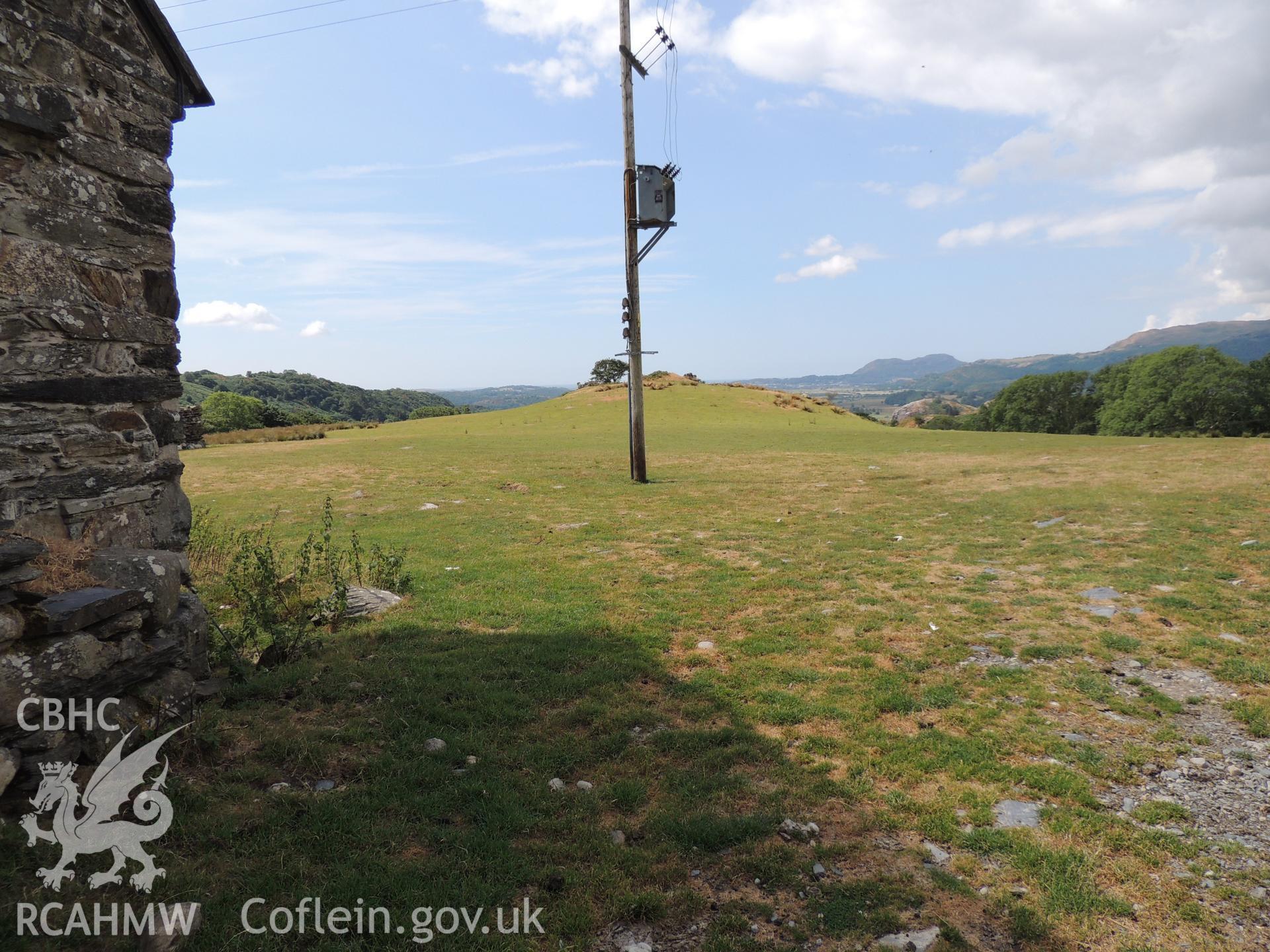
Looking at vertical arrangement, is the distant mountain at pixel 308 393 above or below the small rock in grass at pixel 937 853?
above

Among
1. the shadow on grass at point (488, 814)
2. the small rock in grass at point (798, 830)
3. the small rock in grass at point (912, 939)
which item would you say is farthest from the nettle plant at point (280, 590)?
the small rock in grass at point (912, 939)

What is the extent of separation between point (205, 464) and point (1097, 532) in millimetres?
28927

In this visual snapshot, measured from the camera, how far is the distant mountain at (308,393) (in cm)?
14338

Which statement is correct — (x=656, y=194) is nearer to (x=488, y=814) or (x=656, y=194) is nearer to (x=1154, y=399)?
(x=488, y=814)

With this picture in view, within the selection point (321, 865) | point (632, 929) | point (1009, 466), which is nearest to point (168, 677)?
point (321, 865)

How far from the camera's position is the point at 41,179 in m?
4.68

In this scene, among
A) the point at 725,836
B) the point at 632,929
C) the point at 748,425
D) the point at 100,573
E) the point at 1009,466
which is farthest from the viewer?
the point at 748,425

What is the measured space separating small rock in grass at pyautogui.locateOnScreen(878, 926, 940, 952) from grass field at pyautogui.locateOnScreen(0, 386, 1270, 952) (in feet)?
0.26

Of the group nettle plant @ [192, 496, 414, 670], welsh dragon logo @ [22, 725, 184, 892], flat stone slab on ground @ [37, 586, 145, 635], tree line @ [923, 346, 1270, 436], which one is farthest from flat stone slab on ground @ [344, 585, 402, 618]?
tree line @ [923, 346, 1270, 436]

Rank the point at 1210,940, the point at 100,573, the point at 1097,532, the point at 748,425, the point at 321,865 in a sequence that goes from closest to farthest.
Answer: the point at 1210,940, the point at 321,865, the point at 100,573, the point at 1097,532, the point at 748,425

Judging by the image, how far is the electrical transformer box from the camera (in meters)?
17.5

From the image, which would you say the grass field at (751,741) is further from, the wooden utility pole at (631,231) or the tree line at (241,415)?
the tree line at (241,415)

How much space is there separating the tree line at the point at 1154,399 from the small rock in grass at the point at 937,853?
178 feet

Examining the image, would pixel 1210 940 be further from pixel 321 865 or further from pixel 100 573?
pixel 100 573
